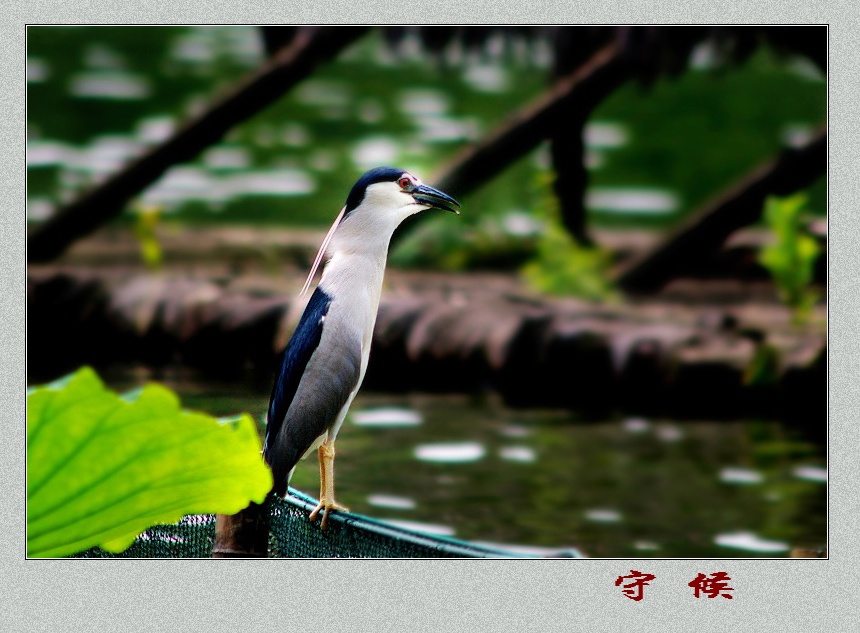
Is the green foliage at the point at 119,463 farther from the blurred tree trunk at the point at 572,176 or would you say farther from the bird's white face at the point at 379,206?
the blurred tree trunk at the point at 572,176

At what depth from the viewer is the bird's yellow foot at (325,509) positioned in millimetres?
1928

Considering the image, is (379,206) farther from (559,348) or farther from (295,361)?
(559,348)

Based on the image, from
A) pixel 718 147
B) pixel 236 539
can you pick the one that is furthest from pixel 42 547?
pixel 718 147

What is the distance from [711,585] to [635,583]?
12cm

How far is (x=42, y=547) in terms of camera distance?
1.26m

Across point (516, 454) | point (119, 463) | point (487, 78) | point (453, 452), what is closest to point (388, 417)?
point (453, 452)

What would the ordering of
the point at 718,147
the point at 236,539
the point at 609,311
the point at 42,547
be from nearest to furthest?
the point at 42,547 → the point at 236,539 → the point at 609,311 → the point at 718,147

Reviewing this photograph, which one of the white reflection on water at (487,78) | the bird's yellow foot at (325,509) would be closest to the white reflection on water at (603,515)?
the bird's yellow foot at (325,509)

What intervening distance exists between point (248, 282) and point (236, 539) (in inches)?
60.0

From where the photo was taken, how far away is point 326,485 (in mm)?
1921

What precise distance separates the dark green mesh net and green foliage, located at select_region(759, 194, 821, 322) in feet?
5.87

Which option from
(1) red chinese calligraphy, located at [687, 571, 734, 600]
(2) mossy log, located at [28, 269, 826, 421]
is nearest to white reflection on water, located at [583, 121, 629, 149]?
(2) mossy log, located at [28, 269, 826, 421]

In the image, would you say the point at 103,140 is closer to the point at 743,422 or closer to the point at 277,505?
the point at 277,505

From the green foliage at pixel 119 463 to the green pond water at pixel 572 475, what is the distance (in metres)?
0.94
